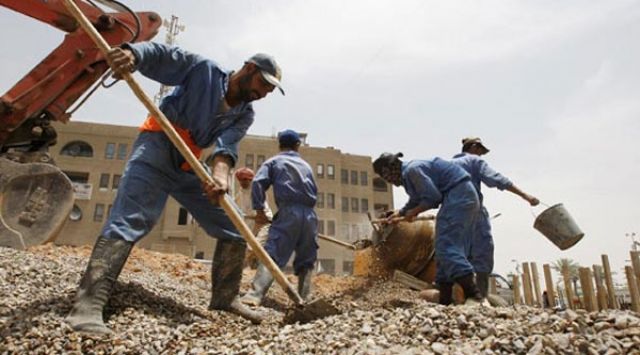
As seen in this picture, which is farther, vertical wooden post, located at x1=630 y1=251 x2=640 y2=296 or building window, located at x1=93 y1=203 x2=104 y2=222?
building window, located at x1=93 y1=203 x2=104 y2=222

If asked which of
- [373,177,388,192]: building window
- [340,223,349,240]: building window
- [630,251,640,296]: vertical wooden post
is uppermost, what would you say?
[373,177,388,192]: building window

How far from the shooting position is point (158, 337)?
2.41 meters

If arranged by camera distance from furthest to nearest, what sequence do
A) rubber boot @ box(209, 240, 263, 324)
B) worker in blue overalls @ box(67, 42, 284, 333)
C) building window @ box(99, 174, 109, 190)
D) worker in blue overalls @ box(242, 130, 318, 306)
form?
building window @ box(99, 174, 109, 190) → worker in blue overalls @ box(242, 130, 318, 306) → rubber boot @ box(209, 240, 263, 324) → worker in blue overalls @ box(67, 42, 284, 333)

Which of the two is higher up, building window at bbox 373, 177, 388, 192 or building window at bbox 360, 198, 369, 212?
building window at bbox 373, 177, 388, 192

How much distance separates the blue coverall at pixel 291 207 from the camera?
14.8ft

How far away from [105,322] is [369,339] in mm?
1552

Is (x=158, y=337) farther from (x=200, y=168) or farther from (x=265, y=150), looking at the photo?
(x=265, y=150)

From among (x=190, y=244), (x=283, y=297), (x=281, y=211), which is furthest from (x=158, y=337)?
(x=190, y=244)

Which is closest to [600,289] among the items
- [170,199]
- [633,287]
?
[633,287]

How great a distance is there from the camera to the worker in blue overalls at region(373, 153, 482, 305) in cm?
380

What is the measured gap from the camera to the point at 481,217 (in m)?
5.58

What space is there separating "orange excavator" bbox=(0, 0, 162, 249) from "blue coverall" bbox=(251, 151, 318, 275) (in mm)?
2439

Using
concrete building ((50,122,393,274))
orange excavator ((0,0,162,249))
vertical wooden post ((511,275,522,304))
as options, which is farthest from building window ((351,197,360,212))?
orange excavator ((0,0,162,249))

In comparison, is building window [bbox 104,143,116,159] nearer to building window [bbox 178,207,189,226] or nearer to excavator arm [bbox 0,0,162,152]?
building window [bbox 178,207,189,226]
